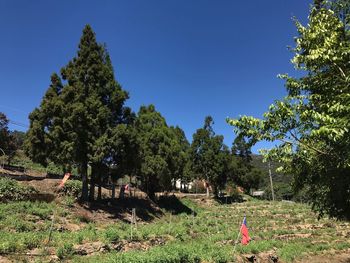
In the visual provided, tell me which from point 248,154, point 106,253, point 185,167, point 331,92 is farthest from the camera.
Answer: point 248,154

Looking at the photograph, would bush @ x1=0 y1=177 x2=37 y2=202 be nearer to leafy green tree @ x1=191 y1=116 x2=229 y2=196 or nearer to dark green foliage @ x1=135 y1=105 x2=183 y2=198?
dark green foliage @ x1=135 y1=105 x2=183 y2=198

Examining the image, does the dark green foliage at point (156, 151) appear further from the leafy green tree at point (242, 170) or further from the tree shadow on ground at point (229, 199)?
the leafy green tree at point (242, 170)

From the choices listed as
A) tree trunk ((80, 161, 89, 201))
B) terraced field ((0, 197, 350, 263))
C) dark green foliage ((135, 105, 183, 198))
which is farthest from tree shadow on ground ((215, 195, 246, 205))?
tree trunk ((80, 161, 89, 201))

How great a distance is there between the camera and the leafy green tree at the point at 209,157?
52.0 metres

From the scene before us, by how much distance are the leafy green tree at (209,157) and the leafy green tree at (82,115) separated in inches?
1042

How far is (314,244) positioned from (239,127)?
15711 millimetres

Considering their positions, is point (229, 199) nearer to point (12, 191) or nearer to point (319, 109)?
point (12, 191)

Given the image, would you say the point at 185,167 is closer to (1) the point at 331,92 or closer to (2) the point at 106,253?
(2) the point at 106,253

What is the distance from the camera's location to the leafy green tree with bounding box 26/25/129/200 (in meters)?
24.6

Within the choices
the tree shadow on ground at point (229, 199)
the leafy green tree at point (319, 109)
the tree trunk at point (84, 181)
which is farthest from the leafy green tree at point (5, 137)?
the leafy green tree at point (319, 109)

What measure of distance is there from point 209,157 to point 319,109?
4384 cm

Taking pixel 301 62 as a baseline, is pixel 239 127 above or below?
below

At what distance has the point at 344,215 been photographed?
12750mm

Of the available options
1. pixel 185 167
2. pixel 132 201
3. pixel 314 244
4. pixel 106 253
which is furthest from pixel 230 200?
pixel 106 253
